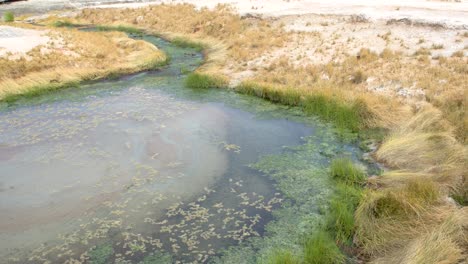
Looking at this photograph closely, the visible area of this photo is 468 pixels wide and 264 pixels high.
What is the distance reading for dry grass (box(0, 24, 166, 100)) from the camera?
22625mm

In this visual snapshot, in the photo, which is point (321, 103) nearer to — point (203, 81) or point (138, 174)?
point (203, 81)

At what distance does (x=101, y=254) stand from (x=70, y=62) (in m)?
19.0

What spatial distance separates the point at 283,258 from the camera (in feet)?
28.0

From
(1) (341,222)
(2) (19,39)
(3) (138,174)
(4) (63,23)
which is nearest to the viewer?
(1) (341,222)

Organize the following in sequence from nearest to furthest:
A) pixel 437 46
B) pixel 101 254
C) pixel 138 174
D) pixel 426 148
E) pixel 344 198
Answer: pixel 101 254
pixel 344 198
pixel 426 148
pixel 138 174
pixel 437 46

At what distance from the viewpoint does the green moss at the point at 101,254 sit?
9.21 metres

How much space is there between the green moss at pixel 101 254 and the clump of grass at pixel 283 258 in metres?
3.58

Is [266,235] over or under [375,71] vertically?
under

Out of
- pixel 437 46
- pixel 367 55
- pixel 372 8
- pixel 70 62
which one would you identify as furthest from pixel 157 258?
pixel 372 8

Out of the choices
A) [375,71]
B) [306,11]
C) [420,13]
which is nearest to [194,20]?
[306,11]

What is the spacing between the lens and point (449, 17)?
1061 inches

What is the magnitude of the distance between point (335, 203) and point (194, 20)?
1195 inches

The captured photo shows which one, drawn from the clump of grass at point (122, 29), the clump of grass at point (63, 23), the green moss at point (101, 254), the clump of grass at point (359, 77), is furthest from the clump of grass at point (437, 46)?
the clump of grass at point (63, 23)

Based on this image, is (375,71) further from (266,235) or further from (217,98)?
(266,235)
